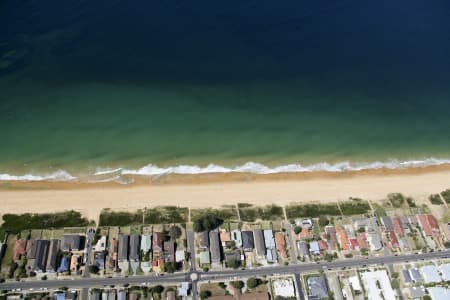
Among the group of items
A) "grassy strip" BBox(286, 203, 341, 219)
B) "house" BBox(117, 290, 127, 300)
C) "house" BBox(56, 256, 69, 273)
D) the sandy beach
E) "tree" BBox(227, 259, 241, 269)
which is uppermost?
the sandy beach

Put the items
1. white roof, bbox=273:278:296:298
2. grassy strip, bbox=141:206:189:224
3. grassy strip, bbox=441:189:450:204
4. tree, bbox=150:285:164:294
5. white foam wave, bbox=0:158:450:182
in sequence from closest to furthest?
tree, bbox=150:285:164:294, white roof, bbox=273:278:296:298, grassy strip, bbox=141:206:189:224, white foam wave, bbox=0:158:450:182, grassy strip, bbox=441:189:450:204

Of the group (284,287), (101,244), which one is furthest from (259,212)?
(101,244)

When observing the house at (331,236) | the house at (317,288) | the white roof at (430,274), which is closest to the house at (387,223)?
the white roof at (430,274)

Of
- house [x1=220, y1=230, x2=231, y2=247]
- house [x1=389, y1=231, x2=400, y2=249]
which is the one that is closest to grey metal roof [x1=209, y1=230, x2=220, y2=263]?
house [x1=220, y1=230, x2=231, y2=247]

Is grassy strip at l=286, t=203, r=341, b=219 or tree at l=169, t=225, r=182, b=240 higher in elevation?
grassy strip at l=286, t=203, r=341, b=219

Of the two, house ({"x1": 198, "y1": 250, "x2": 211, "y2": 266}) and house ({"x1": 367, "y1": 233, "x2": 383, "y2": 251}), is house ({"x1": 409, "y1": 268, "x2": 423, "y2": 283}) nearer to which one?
house ({"x1": 367, "y1": 233, "x2": 383, "y2": 251})

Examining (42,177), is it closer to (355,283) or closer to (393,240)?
(355,283)
